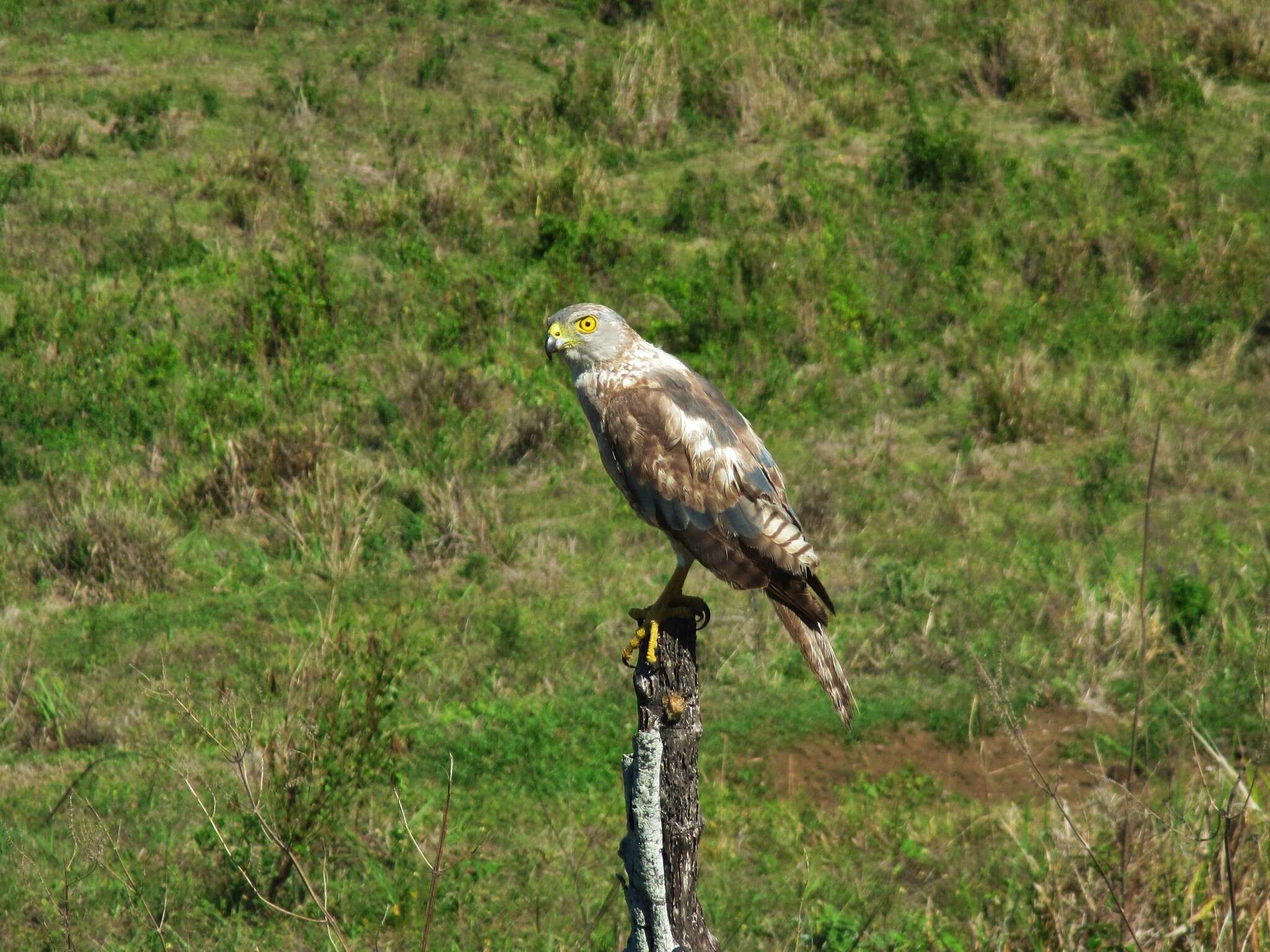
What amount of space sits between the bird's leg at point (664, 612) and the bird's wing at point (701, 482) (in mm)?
169

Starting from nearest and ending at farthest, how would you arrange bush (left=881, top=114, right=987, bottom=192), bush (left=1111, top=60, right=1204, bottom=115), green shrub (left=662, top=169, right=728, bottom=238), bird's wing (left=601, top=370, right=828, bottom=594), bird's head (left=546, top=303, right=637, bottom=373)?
bird's wing (left=601, top=370, right=828, bottom=594), bird's head (left=546, top=303, right=637, bottom=373), green shrub (left=662, top=169, right=728, bottom=238), bush (left=881, top=114, right=987, bottom=192), bush (left=1111, top=60, right=1204, bottom=115)

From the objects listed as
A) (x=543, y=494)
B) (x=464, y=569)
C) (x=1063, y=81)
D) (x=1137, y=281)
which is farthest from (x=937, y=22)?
(x=464, y=569)

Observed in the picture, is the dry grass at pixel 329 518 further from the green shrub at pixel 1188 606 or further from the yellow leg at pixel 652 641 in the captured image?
the green shrub at pixel 1188 606

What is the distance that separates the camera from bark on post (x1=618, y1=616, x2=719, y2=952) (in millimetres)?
3164

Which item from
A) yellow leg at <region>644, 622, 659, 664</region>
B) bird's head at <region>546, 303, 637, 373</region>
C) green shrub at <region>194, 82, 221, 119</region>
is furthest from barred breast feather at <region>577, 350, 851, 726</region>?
green shrub at <region>194, 82, 221, 119</region>

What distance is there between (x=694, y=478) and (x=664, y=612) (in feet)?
1.94

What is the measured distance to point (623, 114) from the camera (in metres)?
13.5

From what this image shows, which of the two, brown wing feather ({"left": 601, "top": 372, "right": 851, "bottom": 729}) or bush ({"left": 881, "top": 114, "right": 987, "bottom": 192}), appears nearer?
brown wing feather ({"left": 601, "top": 372, "right": 851, "bottom": 729})

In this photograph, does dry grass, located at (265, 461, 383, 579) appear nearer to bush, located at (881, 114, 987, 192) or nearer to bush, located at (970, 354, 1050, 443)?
bush, located at (970, 354, 1050, 443)

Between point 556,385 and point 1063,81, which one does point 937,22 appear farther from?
point 556,385

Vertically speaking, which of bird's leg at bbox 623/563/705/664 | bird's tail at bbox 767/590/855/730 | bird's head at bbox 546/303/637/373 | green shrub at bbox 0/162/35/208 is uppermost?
bird's head at bbox 546/303/637/373

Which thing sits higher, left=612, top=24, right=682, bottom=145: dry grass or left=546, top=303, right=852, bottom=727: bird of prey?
left=546, top=303, right=852, bottom=727: bird of prey

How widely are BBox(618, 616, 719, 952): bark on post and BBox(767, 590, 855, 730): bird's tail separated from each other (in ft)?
2.49

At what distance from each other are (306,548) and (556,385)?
2.51m
